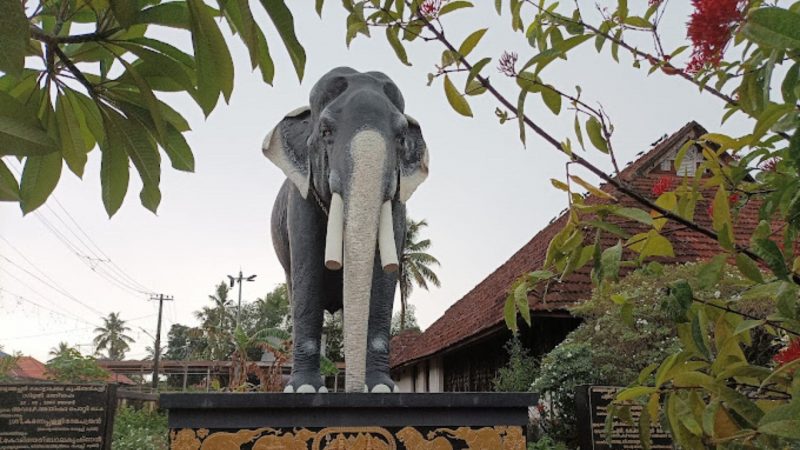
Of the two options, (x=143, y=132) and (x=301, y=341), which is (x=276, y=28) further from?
(x=301, y=341)

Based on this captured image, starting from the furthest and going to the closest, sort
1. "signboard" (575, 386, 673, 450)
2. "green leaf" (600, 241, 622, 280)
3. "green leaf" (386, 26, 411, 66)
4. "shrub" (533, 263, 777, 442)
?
"shrub" (533, 263, 777, 442) < "signboard" (575, 386, 673, 450) < "green leaf" (386, 26, 411, 66) < "green leaf" (600, 241, 622, 280)

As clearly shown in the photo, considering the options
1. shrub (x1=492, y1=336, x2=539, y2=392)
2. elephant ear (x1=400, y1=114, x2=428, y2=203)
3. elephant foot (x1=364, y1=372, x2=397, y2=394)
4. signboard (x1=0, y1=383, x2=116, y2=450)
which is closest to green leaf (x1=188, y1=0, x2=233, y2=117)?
elephant foot (x1=364, y1=372, x2=397, y2=394)

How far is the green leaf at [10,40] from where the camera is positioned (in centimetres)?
76

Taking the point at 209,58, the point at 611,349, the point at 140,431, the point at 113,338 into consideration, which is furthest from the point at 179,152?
the point at 113,338

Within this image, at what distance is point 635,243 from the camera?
1.25 meters

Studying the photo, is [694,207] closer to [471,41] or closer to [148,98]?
[471,41]

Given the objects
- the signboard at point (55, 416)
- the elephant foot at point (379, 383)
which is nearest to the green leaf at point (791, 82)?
the elephant foot at point (379, 383)

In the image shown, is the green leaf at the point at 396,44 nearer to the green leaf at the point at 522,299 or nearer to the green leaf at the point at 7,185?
A: the green leaf at the point at 522,299

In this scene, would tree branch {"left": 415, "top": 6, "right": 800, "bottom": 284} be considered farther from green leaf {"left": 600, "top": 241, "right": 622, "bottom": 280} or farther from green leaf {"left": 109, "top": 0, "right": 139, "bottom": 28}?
green leaf {"left": 109, "top": 0, "right": 139, "bottom": 28}

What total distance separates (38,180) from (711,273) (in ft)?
3.99

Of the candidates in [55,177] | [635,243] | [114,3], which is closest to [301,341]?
[55,177]

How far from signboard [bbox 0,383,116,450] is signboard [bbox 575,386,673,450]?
4.14 metres

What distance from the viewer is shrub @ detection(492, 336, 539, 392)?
8.32 metres

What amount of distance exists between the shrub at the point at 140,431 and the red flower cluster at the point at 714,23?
28.5ft
